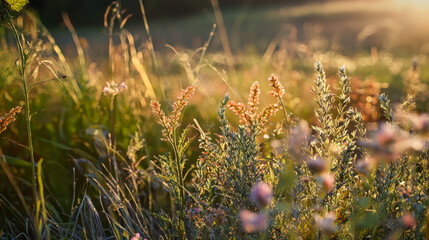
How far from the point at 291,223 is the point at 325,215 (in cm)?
14

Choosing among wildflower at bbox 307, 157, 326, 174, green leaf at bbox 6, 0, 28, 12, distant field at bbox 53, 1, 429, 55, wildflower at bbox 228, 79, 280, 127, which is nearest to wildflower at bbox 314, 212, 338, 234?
wildflower at bbox 307, 157, 326, 174

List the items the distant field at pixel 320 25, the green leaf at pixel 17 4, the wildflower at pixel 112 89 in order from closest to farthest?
the green leaf at pixel 17 4, the wildflower at pixel 112 89, the distant field at pixel 320 25

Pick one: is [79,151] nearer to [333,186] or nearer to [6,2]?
[6,2]

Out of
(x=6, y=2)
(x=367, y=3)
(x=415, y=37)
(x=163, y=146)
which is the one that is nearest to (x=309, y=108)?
(x=163, y=146)

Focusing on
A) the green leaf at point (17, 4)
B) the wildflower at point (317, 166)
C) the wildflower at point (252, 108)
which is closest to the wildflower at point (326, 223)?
the wildflower at point (317, 166)

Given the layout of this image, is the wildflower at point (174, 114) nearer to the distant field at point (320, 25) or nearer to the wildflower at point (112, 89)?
the wildflower at point (112, 89)

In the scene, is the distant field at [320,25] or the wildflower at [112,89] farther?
the distant field at [320,25]

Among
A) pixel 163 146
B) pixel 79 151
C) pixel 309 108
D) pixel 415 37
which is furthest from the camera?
pixel 415 37

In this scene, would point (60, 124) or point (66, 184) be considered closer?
point (66, 184)

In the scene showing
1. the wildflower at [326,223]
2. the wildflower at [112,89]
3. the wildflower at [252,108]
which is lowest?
the wildflower at [326,223]

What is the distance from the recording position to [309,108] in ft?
9.36

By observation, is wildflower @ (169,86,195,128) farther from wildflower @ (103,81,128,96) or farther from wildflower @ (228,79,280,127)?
wildflower @ (103,81,128,96)

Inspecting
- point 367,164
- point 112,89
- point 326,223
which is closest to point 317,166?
point 326,223

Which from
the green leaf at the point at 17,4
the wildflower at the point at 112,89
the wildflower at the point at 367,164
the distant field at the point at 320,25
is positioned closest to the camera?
the wildflower at the point at 367,164
